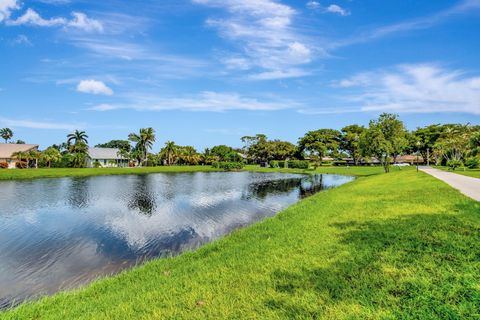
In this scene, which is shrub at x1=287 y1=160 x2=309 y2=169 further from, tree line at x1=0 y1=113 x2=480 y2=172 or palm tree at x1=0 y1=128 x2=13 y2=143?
palm tree at x1=0 y1=128 x2=13 y2=143

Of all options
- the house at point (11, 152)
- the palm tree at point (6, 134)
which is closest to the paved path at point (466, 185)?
the house at point (11, 152)

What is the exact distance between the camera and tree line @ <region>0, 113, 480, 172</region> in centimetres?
4909

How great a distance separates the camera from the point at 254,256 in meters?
8.21

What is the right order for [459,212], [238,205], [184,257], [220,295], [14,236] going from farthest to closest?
[238,205] → [14,236] → [459,212] → [184,257] → [220,295]

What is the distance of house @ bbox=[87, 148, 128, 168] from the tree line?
2.45m

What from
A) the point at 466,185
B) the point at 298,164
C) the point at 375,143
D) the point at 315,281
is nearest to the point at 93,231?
the point at 315,281

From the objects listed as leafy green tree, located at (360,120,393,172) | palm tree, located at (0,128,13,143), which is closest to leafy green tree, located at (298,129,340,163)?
leafy green tree, located at (360,120,393,172)

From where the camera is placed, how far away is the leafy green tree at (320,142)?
97.8 metres

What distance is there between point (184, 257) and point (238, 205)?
13.4 m

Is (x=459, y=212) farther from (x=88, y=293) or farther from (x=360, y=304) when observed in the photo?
(x=88, y=293)

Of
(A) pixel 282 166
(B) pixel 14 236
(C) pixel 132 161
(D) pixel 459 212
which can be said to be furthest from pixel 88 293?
(C) pixel 132 161

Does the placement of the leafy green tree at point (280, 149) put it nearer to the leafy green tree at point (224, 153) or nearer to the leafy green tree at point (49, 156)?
the leafy green tree at point (224, 153)

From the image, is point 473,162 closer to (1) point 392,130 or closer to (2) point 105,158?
(1) point 392,130

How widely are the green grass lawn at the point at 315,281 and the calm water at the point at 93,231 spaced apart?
2.67 meters
